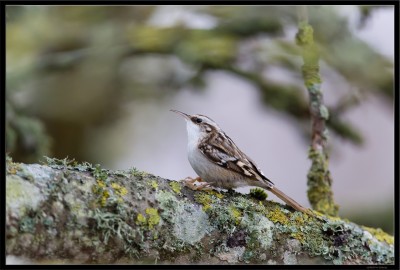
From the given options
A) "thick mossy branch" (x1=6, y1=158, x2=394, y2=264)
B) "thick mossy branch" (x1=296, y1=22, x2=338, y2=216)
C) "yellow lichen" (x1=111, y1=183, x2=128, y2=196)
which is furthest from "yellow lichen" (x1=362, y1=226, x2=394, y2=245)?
"yellow lichen" (x1=111, y1=183, x2=128, y2=196)

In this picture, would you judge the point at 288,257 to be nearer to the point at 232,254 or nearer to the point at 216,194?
the point at 232,254

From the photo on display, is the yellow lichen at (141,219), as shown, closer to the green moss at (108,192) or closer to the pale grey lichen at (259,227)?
the green moss at (108,192)

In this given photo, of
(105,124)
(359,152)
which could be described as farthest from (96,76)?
(359,152)

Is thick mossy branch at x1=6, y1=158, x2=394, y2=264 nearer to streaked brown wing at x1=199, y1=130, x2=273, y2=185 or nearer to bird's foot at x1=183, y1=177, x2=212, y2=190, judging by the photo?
bird's foot at x1=183, y1=177, x2=212, y2=190

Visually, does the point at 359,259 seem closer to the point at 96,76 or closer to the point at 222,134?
the point at 222,134

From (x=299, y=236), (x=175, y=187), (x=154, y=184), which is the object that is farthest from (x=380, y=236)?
(x=154, y=184)

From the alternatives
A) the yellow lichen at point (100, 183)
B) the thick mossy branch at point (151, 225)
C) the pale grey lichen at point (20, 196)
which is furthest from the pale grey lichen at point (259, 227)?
the pale grey lichen at point (20, 196)
